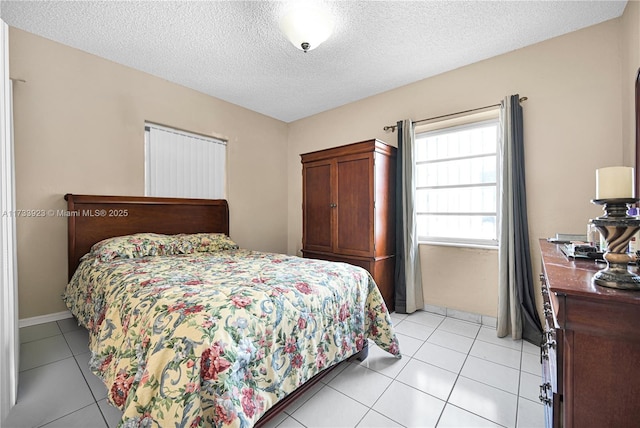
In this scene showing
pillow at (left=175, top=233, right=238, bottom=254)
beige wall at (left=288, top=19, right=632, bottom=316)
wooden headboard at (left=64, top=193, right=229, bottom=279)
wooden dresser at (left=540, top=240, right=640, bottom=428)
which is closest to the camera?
wooden dresser at (left=540, top=240, right=640, bottom=428)

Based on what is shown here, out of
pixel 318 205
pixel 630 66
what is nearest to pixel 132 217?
pixel 318 205

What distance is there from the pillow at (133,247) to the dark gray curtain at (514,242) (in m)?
3.06

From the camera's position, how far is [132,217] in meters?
2.88

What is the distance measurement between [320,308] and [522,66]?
272cm

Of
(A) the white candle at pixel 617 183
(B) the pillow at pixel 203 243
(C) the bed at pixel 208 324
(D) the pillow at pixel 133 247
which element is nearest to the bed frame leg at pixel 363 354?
(C) the bed at pixel 208 324

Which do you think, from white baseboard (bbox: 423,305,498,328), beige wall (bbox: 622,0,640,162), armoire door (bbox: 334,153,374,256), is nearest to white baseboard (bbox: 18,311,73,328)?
armoire door (bbox: 334,153,374,256)

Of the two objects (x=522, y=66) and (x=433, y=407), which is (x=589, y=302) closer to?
(x=433, y=407)

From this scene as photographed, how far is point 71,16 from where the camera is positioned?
2135mm

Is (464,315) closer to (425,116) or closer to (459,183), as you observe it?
(459,183)

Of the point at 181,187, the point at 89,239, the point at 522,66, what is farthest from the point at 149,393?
the point at 522,66

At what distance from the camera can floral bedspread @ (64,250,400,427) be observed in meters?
1.03

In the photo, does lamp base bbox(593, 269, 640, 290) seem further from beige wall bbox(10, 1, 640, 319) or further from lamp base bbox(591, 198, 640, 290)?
beige wall bbox(10, 1, 640, 319)

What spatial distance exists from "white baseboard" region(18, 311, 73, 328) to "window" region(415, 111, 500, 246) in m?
3.60

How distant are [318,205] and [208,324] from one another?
91.1 inches
